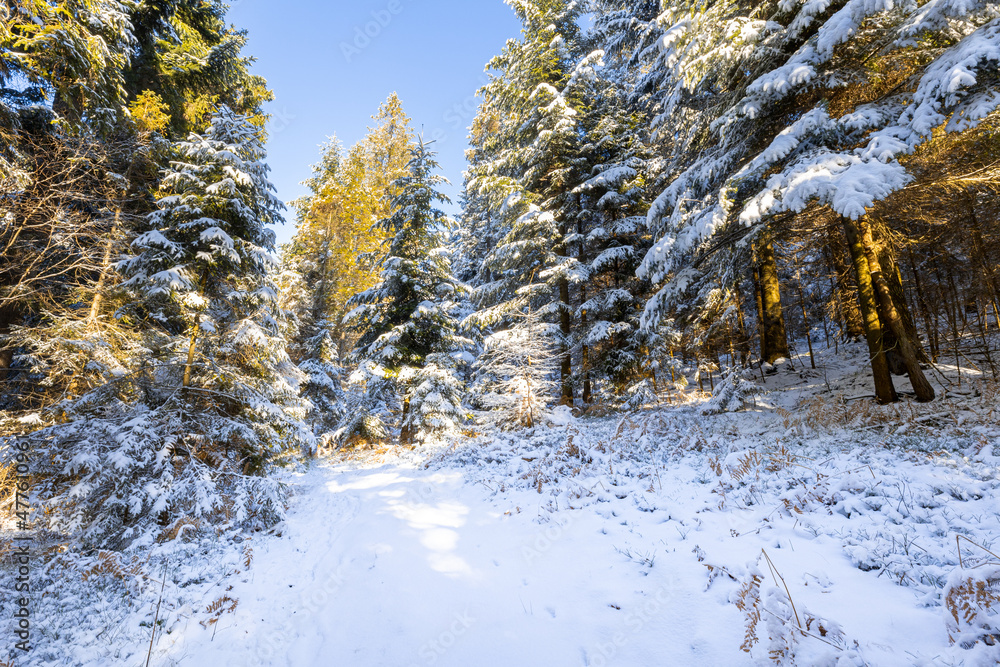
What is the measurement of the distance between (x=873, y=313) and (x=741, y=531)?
19.4 feet

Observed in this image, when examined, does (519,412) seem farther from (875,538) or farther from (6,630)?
(6,630)

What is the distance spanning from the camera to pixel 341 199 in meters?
18.2

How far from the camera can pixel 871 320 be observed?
709 cm

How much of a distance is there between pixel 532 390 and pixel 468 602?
300 inches

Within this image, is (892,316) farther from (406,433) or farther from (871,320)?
(406,433)

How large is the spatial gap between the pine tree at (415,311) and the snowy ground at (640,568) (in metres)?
5.30

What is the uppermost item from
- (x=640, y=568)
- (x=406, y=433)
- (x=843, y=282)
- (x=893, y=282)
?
Result: (x=843, y=282)

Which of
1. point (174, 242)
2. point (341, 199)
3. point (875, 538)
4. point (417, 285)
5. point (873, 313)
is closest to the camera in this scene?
point (875, 538)

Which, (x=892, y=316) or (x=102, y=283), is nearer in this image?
(x=892, y=316)

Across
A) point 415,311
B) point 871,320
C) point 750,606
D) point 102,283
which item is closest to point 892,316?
point 871,320

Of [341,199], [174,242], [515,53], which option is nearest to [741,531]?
[174,242]

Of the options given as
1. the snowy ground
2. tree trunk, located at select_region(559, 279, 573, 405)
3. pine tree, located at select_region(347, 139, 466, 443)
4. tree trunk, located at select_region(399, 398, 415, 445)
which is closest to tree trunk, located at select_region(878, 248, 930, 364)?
the snowy ground

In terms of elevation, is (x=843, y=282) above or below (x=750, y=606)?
above

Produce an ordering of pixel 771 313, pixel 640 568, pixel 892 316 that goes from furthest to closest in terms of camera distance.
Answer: pixel 771 313, pixel 892 316, pixel 640 568
